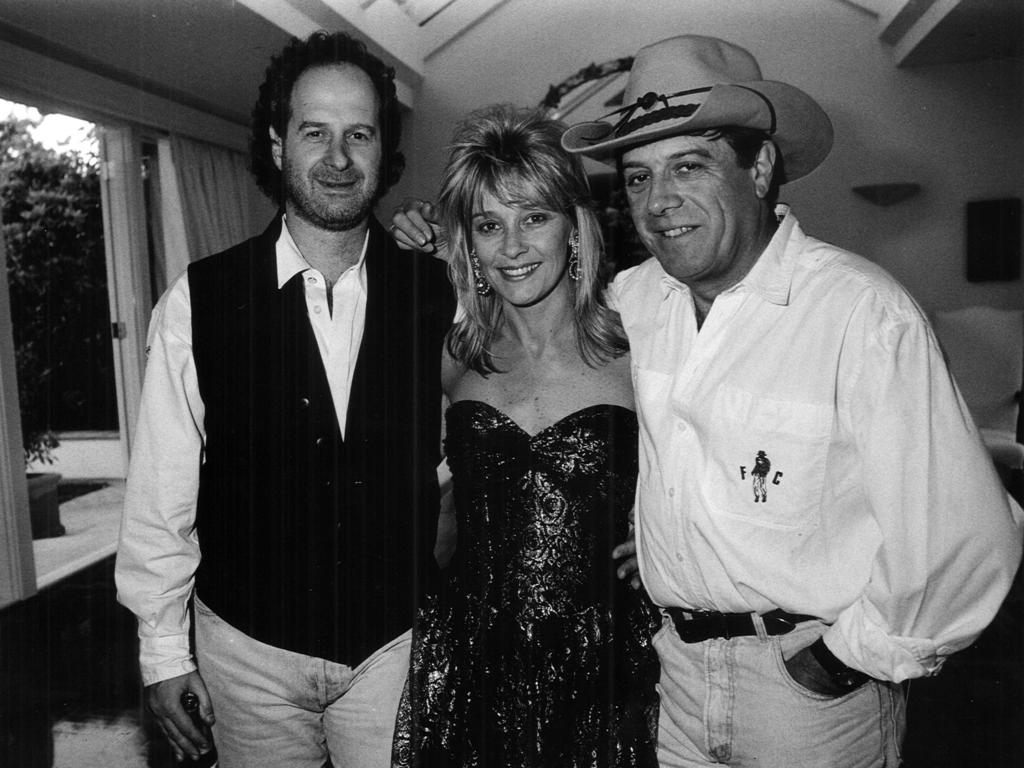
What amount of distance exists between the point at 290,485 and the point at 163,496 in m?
0.22

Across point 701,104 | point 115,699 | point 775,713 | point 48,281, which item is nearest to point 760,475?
point 775,713

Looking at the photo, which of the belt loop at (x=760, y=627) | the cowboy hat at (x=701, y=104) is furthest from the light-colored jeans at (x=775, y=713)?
the cowboy hat at (x=701, y=104)

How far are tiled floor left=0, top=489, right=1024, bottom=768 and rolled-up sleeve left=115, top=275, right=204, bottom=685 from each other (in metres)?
1.56

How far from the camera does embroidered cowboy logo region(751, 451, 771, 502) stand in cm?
135

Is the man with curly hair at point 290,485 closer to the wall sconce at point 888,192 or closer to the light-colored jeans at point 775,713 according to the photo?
the light-colored jeans at point 775,713

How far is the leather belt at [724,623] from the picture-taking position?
1362 mm

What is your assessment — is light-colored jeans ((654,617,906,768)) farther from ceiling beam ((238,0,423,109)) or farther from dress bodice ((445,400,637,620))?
ceiling beam ((238,0,423,109))

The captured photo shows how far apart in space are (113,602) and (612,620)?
353 centimetres

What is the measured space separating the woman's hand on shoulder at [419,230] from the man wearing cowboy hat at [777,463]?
1.52 feet

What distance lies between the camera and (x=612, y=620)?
167 centimetres

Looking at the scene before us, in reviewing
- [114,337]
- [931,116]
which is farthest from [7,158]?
[931,116]

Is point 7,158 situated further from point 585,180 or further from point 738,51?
point 738,51

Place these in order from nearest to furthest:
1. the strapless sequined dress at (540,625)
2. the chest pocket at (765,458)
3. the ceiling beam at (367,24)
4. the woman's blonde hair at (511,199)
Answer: the chest pocket at (765,458) < the strapless sequined dress at (540,625) < the woman's blonde hair at (511,199) < the ceiling beam at (367,24)

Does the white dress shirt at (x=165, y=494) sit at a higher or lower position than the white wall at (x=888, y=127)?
lower
